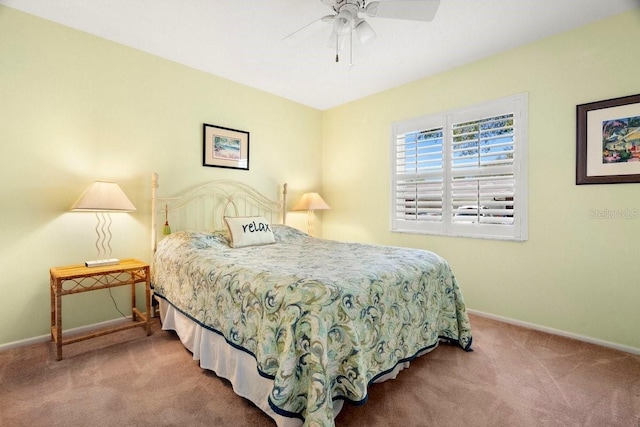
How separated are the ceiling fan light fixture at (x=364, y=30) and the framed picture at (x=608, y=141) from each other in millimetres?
1831

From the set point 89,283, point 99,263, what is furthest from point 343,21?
point 89,283

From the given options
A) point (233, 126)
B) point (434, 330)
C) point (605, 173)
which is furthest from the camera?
point (233, 126)

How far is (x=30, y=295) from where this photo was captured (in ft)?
7.98

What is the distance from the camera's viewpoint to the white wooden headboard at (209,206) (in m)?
3.04

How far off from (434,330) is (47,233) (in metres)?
3.05

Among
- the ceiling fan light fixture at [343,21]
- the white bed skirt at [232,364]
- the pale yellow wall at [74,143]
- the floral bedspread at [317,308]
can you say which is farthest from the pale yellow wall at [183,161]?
the ceiling fan light fixture at [343,21]

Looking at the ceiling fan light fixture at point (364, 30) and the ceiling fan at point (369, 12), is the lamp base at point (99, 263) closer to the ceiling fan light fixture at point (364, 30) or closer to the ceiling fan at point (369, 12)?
the ceiling fan at point (369, 12)

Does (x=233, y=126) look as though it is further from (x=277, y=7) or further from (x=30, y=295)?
(x=30, y=295)

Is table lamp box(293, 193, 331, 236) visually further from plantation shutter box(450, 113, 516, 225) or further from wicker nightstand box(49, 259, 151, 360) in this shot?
wicker nightstand box(49, 259, 151, 360)

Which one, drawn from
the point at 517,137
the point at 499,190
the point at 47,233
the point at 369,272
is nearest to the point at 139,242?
the point at 47,233

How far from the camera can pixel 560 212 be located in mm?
2656

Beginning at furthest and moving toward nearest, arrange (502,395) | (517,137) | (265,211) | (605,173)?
(265,211) → (517,137) → (605,173) → (502,395)

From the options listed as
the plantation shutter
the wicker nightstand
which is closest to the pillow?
the wicker nightstand

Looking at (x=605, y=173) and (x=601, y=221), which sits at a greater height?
(x=605, y=173)
